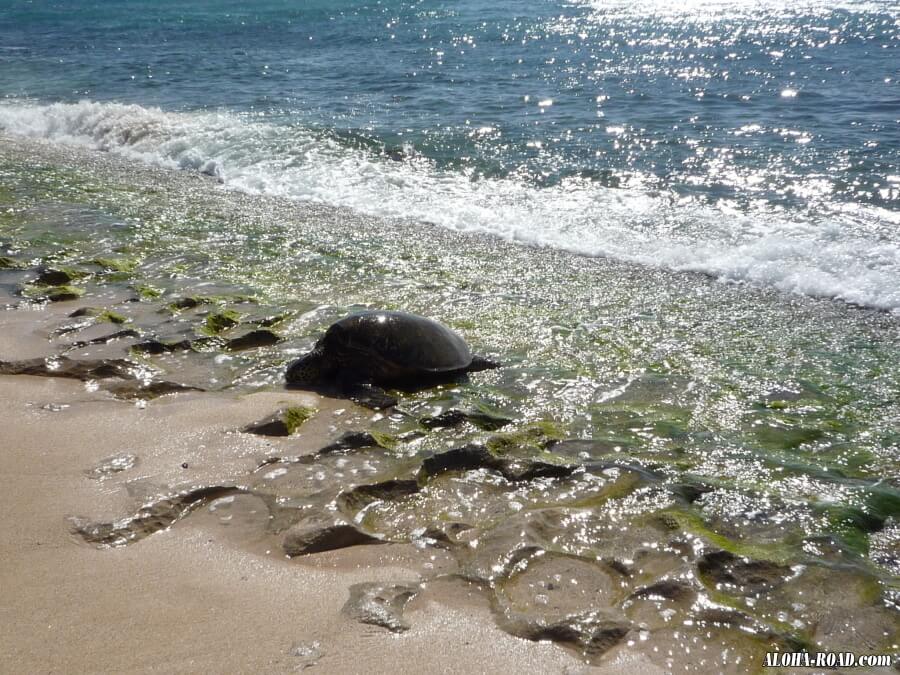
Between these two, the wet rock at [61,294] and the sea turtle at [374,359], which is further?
the wet rock at [61,294]

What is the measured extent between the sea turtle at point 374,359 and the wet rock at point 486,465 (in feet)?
2.98

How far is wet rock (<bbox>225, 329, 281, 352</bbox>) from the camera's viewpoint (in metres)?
4.72

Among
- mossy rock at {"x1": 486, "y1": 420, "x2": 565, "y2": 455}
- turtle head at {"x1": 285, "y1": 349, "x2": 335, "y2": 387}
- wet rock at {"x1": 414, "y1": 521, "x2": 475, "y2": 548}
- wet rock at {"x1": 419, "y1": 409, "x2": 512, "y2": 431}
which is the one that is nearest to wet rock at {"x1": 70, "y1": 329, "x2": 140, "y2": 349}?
turtle head at {"x1": 285, "y1": 349, "x2": 335, "y2": 387}

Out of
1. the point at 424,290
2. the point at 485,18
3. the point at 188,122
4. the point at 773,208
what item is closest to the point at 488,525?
the point at 424,290

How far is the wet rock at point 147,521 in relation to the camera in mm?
2738

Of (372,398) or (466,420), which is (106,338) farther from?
(466,420)

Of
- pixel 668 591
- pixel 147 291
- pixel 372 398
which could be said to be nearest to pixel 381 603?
pixel 668 591

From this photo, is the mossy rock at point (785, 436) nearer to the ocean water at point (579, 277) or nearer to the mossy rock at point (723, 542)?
the ocean water at point (579, 277)

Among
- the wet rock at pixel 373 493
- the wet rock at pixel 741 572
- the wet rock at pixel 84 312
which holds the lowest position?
the wet rock at pixel 741 572

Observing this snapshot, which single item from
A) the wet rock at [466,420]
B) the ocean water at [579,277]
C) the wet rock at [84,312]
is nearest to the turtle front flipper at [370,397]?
the ocean water at [579,277]

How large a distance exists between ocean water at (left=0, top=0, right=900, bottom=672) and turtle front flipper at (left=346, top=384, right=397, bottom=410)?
143mm

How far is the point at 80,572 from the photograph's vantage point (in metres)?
2.52

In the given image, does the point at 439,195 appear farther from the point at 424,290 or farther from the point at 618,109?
the point at 618,109

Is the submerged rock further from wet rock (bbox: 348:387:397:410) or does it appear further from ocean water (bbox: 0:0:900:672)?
wet rock (bbox: 348:387:397:410)
